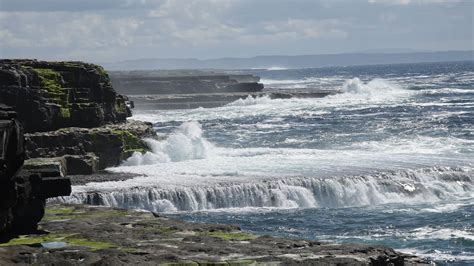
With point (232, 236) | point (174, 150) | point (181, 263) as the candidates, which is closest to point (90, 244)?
point (181, 263)

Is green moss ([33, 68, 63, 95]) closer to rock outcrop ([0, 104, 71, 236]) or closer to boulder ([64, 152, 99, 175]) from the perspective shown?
boulder ([64, 152, 99, 175])

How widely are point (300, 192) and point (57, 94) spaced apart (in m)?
16.4

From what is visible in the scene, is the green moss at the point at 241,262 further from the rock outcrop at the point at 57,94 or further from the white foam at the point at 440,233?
the rock outcrop at the point at 57,94

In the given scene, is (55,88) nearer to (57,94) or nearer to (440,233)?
(57,94)

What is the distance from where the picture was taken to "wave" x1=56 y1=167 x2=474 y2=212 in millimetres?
45812

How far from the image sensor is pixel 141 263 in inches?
981

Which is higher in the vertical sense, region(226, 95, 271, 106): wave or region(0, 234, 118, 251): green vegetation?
region(0, 234, 118, 251): green vegetation

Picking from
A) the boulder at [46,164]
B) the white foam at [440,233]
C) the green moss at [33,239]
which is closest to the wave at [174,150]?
the boulder at [46,164]

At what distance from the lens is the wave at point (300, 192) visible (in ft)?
150

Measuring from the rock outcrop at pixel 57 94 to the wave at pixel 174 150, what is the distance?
2981 mm

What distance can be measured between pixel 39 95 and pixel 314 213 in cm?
1861

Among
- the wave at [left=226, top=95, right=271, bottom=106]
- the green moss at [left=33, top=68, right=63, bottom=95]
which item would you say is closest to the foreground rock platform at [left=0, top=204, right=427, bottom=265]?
the green moss at [left=33, top=68, right=63, bottom=95]

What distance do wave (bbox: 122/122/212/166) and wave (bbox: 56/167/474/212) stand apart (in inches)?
397

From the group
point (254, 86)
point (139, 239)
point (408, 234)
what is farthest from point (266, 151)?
point (254, 86)
